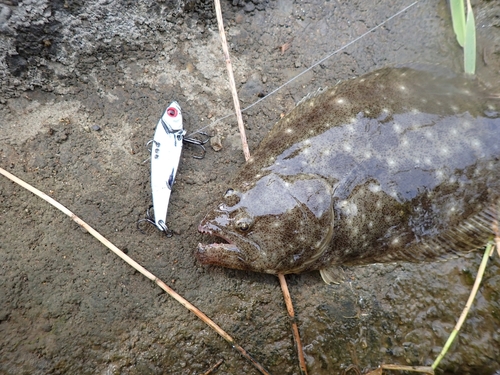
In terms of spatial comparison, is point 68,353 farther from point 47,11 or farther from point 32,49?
point 47,11

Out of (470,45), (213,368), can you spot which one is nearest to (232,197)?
(213,368)

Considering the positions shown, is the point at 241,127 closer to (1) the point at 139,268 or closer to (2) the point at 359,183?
(2) the point at 359,183

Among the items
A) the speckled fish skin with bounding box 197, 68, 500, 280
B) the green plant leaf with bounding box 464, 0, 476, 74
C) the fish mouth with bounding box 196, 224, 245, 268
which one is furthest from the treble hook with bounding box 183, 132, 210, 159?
the green plant leaf with bounding box 464, 0, 476, 74

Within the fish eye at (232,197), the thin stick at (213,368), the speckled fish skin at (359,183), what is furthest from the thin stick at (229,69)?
the thin stick at (213,368)

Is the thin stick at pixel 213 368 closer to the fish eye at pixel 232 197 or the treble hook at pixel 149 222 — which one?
the treble hook at pixel 149 222

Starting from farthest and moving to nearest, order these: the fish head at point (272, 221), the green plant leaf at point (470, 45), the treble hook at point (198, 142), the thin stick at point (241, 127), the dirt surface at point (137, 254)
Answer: the green plant leaf at point (470, 45)
the treble hook at point (198, 142)
the thin stick at point (241, 127)
the dirt surface at point (137, 254)
the fish head at point (272, 221)

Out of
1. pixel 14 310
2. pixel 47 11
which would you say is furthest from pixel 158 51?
pixel 14 310
